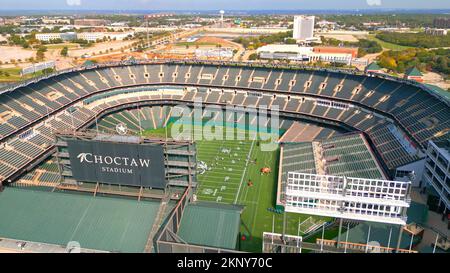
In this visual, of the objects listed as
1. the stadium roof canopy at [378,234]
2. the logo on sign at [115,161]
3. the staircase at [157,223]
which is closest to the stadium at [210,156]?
the staircase at [157,223]

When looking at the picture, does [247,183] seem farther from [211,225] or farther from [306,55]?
[306,55]

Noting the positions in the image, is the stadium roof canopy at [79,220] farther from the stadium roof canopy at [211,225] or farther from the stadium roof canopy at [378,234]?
the stadium roof canopy at [378,234]

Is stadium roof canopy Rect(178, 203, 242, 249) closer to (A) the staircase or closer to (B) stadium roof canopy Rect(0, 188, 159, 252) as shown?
(A) the staircase

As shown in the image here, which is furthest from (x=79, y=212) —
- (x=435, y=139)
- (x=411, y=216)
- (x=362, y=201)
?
(x=435, y=139)

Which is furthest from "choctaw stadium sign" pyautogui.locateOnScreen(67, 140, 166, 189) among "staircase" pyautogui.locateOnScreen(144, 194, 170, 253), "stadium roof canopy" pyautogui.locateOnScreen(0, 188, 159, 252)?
"stadium roof canopy" pyautogui.locateOnScreen(0, 188, 159, 252)

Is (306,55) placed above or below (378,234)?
above

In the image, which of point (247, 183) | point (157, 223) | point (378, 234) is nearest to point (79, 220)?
point (157, 223)
